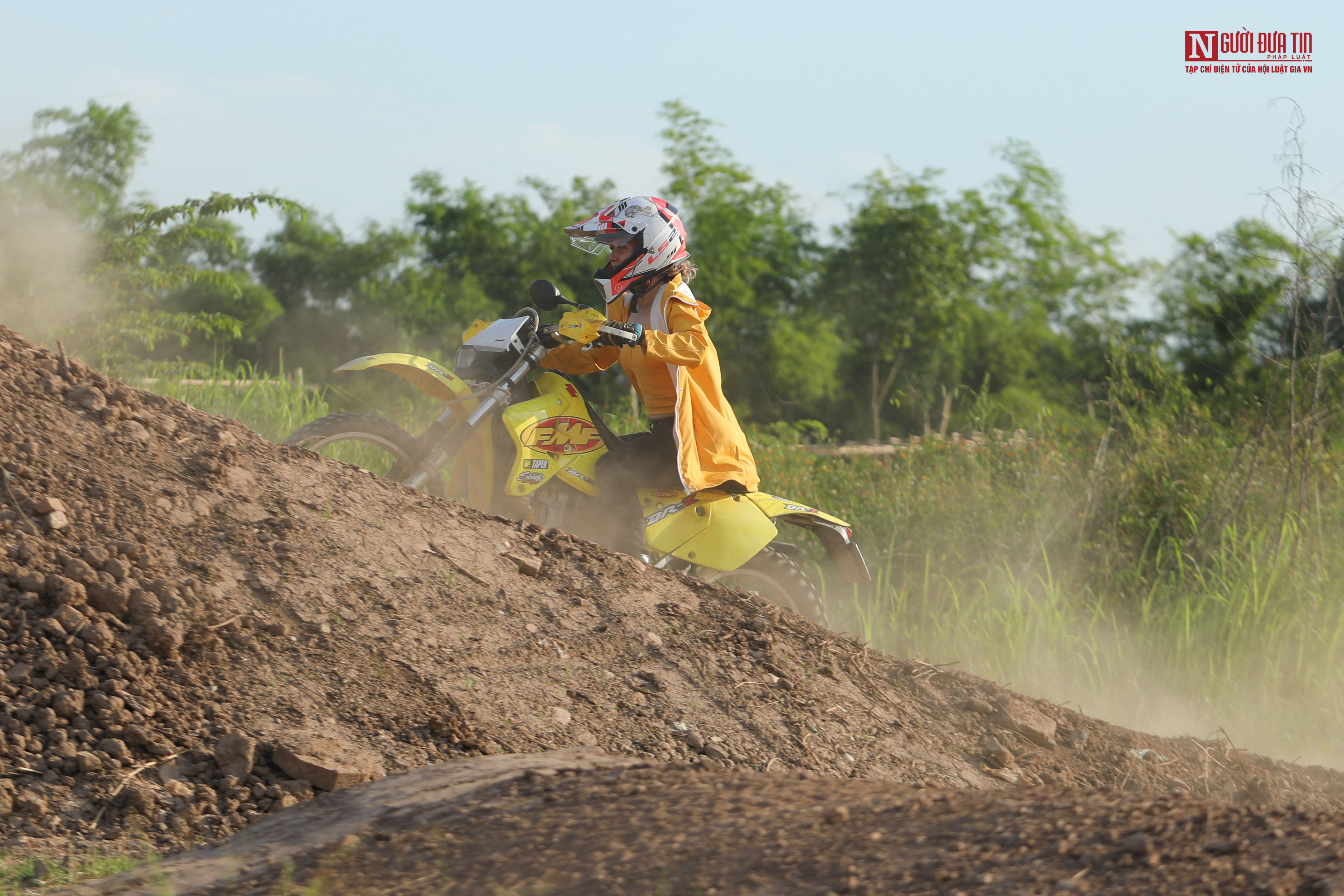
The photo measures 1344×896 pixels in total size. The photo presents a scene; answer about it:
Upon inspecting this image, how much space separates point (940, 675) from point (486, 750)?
78.7 inches

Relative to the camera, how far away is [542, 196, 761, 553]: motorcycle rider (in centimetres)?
475

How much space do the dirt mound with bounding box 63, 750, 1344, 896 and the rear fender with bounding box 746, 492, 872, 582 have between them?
267cm

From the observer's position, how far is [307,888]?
1951 millimetres

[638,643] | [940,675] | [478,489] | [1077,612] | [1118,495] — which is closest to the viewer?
[638,643]

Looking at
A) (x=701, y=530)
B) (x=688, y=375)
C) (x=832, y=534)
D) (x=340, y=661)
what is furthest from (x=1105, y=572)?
(x=340, y=661)

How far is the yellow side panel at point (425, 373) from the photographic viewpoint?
4.64 meters

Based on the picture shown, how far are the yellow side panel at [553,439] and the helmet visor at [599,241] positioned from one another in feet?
2.06

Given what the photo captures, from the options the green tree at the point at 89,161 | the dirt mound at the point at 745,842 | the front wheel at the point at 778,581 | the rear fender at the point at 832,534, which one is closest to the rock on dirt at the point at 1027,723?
the front wheel at the point at 778,581

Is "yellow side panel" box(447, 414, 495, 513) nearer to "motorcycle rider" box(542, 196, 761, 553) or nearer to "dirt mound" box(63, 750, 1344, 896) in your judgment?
"motorcycle rider" box(542, 196, 761, 553)

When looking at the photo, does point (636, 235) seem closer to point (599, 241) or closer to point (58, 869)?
point (599, 241)

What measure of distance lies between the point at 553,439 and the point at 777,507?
3.58ft

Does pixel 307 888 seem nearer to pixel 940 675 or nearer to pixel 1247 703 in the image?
pixel 940 675

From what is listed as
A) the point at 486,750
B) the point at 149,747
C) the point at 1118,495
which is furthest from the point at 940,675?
A: the point at 1118,495

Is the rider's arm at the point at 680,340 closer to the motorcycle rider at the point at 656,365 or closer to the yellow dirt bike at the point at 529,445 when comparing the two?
the motorcycle rider at the point at 656,365
